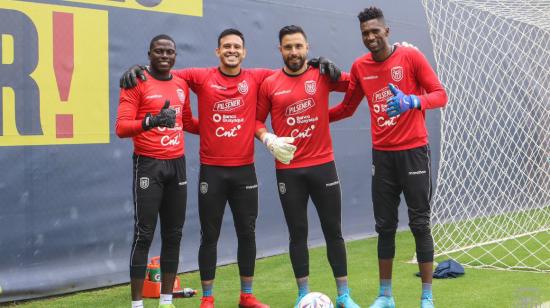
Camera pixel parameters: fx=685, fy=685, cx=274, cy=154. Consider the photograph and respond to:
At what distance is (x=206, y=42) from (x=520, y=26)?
15.6 ft

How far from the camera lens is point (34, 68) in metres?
4.55

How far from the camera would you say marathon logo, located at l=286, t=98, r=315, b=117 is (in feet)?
12.9

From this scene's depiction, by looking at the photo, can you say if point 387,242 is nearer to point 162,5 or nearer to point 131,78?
point 131,78

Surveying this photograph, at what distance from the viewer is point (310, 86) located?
3.95m

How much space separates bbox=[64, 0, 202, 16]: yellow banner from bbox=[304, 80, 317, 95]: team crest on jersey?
5.98 feet

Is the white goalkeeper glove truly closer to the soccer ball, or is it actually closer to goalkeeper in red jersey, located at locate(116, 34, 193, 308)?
goalkeeper in red jersey, located at locate(116, 34, 193, 308)

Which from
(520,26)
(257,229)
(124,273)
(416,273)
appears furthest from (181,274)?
(520,26)

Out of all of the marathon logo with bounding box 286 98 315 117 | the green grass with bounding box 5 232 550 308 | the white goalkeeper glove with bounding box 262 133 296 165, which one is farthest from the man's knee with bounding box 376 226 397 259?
the marathon logo with bounding box 286 98 315 117

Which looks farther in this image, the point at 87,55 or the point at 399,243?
the point at 399,243

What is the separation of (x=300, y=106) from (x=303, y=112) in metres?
0.04

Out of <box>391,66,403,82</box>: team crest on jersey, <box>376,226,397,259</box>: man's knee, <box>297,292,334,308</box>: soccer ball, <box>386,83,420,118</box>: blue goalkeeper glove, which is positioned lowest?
<box>297,292,334,308</box>: soccer ball

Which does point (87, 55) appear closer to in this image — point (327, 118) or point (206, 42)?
point (206, 42)

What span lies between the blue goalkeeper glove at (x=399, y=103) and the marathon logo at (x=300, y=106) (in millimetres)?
493

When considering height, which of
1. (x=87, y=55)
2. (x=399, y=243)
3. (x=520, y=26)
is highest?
(x=520, y=26)
